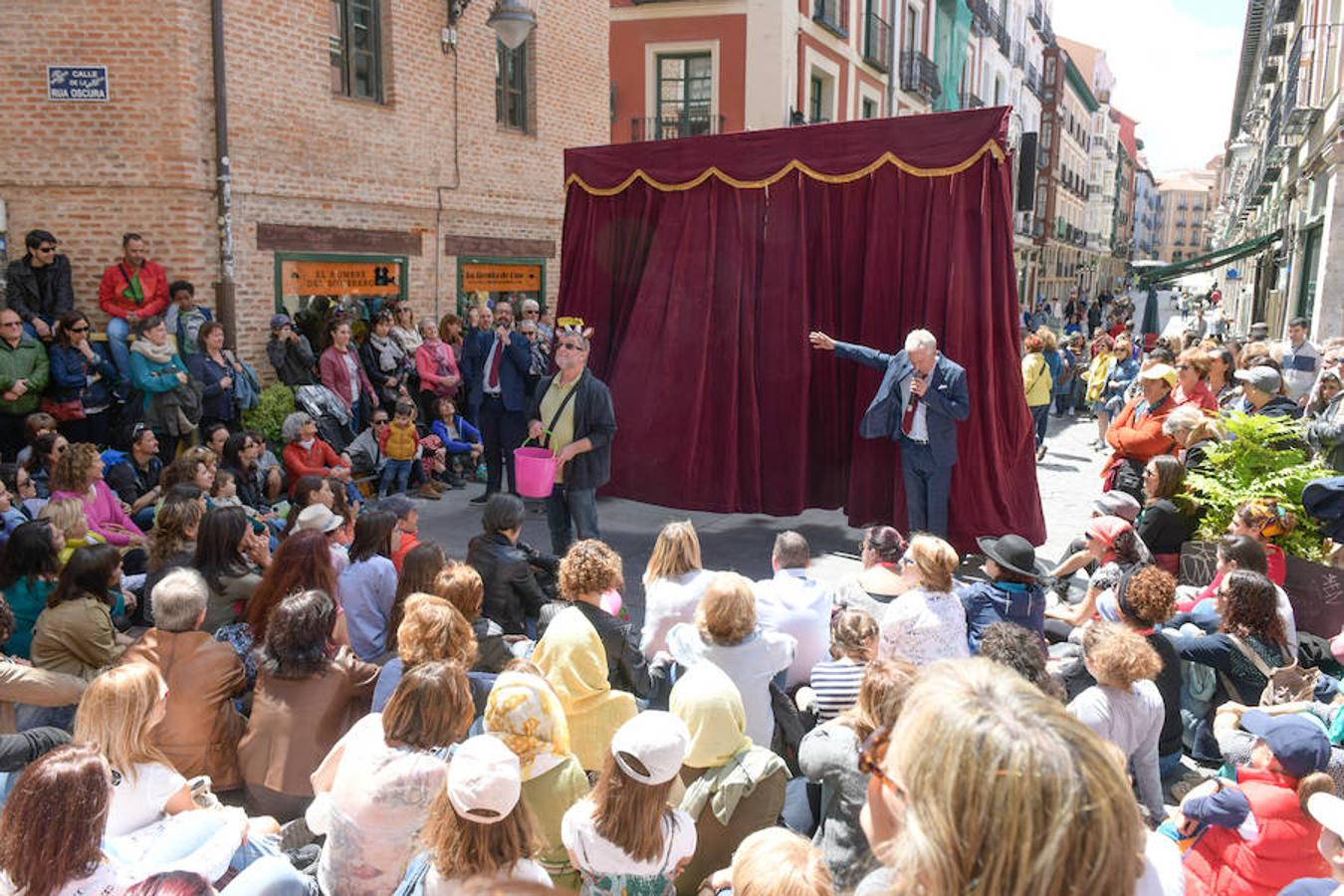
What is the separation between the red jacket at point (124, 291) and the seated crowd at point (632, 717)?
9.11 ft

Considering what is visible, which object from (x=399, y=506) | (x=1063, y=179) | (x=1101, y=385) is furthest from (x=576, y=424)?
(x=1063, y=179)

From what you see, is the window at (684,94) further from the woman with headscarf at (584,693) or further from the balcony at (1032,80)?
the balcony at (1032,80)

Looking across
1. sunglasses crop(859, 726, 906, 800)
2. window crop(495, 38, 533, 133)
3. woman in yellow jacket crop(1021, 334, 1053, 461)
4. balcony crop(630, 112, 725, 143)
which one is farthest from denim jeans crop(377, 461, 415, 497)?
balcony crop(630, 112, 725, 143)

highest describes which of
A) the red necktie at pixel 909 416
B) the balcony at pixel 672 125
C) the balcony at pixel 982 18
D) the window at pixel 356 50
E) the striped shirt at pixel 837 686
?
the balcony at pixel 982 18

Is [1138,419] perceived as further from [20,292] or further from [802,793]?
[20,292]

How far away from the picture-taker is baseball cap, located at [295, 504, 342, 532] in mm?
6027

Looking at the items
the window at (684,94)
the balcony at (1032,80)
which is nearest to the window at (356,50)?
the window at (684,94)

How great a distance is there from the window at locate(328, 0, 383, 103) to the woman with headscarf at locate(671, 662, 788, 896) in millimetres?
9499

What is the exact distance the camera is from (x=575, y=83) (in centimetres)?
1448

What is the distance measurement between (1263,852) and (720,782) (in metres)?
1.67

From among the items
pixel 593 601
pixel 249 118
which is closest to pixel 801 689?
pixel 593 601

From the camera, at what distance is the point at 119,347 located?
28.4 ft

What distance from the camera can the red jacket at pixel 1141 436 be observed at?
7.16 metres

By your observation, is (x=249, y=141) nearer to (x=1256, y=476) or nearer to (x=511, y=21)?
(x=511, y=21)
